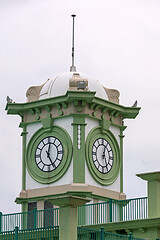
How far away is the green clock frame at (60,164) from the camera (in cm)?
7538

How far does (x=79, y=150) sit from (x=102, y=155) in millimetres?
2011

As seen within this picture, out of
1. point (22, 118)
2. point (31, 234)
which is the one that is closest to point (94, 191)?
point (22, 118)

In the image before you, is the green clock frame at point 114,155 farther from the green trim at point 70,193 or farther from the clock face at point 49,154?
the clock face at point 49,154

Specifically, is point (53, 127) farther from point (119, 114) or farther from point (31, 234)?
point (31, 234)

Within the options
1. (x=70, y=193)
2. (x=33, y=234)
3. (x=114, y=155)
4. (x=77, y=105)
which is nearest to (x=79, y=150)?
(x=77, y=105)

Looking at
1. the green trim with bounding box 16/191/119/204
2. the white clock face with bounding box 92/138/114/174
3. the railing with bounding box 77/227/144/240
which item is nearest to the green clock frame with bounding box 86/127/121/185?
the white clock face with bounding box 92/138/114/174

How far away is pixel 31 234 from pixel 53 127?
14372mm

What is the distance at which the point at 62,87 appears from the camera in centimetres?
7638

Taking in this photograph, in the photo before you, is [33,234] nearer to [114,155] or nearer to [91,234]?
[91,234]

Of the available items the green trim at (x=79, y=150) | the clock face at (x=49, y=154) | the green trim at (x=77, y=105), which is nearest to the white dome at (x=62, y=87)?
the green trim at (x=77, y=105)

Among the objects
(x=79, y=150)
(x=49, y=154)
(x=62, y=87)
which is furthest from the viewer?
(x=62, y=87)

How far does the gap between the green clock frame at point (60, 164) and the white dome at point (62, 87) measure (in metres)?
1.97

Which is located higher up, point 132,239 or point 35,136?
point 35,136

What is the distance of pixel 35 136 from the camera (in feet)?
253
